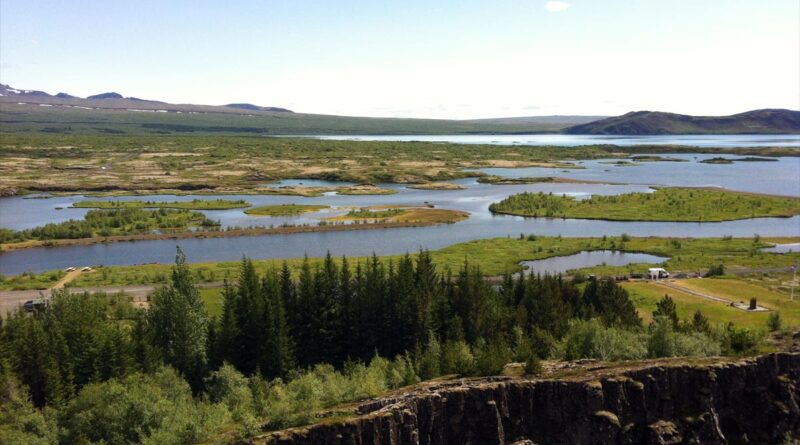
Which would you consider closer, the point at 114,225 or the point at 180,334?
the point at 180,334

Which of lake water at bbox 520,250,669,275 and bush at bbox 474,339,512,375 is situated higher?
bush at bbox 474,339,512,375

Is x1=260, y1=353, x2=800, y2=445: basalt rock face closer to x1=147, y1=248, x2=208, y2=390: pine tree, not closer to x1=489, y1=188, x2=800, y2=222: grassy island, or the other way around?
x1=147, y1=248, x2=208, y2=390: pine tree

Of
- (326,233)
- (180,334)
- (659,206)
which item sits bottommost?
(326,233)

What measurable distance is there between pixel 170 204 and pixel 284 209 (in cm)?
3107

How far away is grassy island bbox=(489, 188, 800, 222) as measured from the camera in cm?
12725

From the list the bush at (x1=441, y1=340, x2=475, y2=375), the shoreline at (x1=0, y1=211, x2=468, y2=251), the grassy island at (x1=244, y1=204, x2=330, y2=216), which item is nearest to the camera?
the bush at (x1=441, y1=340, x2=475, y2=375)

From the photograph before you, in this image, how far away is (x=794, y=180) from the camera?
18825cm

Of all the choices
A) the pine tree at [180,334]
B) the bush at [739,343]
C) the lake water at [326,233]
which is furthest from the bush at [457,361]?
the lake water at [326,233]

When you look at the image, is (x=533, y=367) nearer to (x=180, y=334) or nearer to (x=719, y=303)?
(x=180, y=334)

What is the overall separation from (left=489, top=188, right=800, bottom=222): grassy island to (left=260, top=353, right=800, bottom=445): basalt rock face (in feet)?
312

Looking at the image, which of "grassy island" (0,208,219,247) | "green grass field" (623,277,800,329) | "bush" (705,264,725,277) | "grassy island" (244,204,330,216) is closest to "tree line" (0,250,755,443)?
"green grass field" (623,277,800,329)

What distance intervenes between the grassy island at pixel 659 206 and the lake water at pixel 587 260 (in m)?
33.1

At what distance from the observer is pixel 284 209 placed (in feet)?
457

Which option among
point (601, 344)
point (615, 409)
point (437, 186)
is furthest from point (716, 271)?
point (437, 186)
